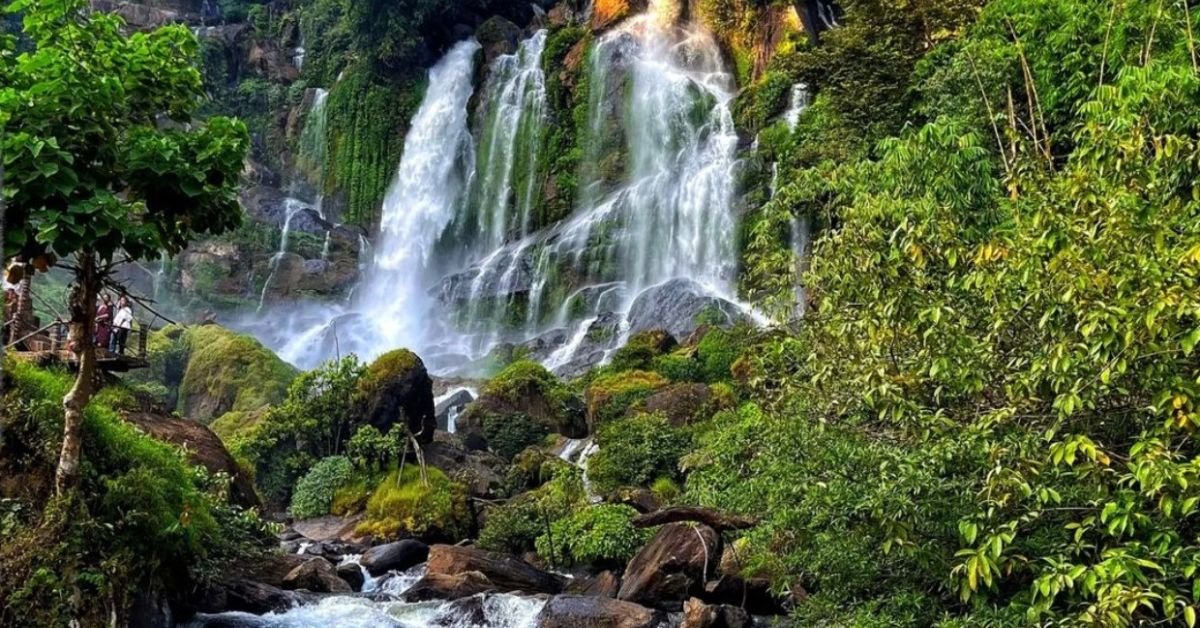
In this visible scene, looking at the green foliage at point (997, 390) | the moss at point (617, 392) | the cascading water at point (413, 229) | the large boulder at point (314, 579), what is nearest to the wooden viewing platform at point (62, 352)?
the large boulder at point (314, 579)

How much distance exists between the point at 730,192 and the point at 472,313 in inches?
392

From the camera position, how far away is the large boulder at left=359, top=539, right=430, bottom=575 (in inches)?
527

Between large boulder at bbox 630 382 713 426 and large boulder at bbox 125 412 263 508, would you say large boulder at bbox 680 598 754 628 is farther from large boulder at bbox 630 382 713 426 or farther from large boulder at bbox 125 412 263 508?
large boulder at bbox 630 382 713 426

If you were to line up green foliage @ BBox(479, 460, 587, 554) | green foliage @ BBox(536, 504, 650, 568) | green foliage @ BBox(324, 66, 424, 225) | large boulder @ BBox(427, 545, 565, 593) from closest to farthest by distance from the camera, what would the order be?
large boulder @ BBox(427, 545, 565, 593)
green foliage @ BBox(536, 504, 650, 568)
green foliage @ BBox(479, 460, 587, 554)
green foliage @ BBox(324, 66, 424, 225)

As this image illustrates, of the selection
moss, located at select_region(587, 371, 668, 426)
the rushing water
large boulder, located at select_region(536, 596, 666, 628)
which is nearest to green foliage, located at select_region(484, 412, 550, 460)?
moss, located at select_region(587, 371, 668, 426)

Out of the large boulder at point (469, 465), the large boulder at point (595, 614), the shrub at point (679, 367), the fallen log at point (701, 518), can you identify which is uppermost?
the shrub at point (679, 367)

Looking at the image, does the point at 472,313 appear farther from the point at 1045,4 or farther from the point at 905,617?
the point at 905,617

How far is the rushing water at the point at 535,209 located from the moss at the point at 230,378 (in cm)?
293

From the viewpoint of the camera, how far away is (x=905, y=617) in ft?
21.6

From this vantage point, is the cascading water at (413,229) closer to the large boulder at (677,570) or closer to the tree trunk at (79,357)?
the large boulder at (677,570)

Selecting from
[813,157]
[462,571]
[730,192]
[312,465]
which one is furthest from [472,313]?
[462,571]

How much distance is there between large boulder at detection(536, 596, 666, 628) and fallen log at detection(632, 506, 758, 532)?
3.17 ft

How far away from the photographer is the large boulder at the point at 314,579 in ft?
37.7

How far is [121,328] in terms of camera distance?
14086 mm
